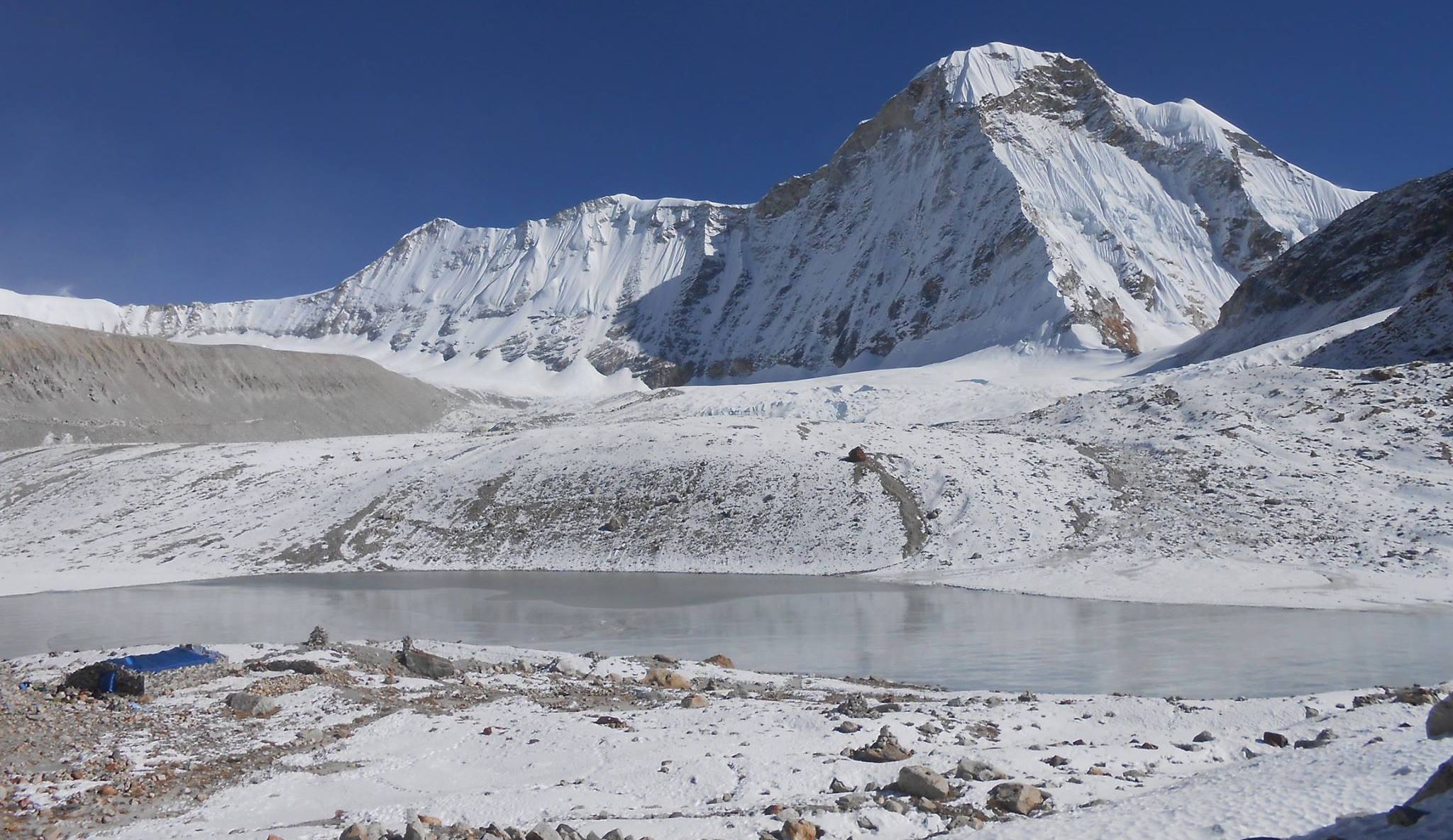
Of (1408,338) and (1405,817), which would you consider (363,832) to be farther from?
(1408,338)

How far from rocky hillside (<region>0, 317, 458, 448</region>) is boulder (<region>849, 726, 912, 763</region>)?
95.1 m

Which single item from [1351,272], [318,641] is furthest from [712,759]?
[1351,272]

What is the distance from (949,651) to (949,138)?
152421 millimetres

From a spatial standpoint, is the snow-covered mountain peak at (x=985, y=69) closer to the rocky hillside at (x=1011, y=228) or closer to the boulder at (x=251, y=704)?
the rocky hillside at (x=1011, y=228)

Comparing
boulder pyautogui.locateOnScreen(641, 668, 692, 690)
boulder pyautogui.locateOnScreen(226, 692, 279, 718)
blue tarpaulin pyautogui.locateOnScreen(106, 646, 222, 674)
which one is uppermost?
boulder pyautogui.locateOnScreen(226, 692, 279, 718)

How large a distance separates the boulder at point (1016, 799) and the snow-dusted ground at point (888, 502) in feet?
70.7

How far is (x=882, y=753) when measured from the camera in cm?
978

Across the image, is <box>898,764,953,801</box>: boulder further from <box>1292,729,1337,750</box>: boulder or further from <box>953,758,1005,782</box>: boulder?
<box>1292,729,1337,750</box>: boulder

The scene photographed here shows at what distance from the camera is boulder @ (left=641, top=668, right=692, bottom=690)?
14.9 metres

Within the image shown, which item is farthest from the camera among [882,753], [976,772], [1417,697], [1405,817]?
[1417,697]

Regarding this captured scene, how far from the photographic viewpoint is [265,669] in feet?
48.3

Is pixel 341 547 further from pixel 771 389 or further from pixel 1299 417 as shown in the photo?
pixel 771 389

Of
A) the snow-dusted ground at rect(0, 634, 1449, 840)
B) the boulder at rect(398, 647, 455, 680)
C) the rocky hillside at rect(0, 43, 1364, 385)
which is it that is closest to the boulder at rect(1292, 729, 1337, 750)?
the snow-dusted ground at rect(0, 634, 1449, 840)

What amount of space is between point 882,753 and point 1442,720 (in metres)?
4.93
